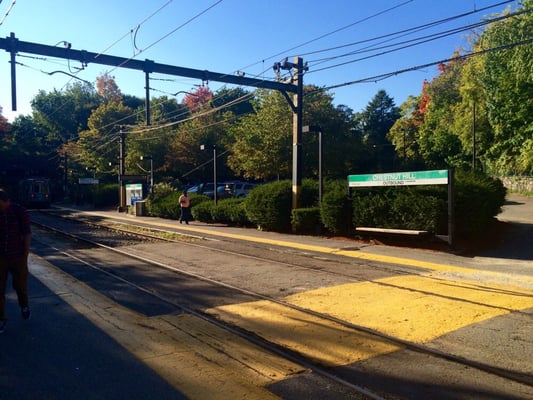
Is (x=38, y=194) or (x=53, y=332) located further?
(x=38, y=194)

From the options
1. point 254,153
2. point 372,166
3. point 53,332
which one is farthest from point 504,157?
point 53,332

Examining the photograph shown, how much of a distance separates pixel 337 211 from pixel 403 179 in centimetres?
270

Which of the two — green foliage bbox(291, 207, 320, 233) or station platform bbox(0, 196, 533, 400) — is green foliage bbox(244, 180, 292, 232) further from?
station platform bbox(0, 196, 533, 400)

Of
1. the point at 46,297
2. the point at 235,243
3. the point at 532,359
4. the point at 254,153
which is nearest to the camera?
the point at 532,359

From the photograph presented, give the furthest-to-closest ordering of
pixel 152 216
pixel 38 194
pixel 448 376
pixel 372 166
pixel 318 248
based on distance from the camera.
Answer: pixel 372 166 → pixel 38 194 → pixel 152 216 → pixel 318 248 → pixel 448 376

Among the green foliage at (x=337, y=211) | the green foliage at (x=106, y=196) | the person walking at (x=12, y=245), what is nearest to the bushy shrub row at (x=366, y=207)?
the green foliage at (x=337, y=211)

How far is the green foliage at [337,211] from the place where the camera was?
1602cm

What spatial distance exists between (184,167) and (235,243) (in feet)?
102

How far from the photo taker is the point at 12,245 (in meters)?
6.07

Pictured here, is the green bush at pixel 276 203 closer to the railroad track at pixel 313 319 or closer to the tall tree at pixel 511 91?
the railroad track at pixel 313 319

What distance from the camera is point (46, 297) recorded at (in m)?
7.92

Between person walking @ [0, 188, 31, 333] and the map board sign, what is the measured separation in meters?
10.5

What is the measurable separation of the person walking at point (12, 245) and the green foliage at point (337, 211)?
1130cm

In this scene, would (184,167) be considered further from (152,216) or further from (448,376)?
(448,376)
